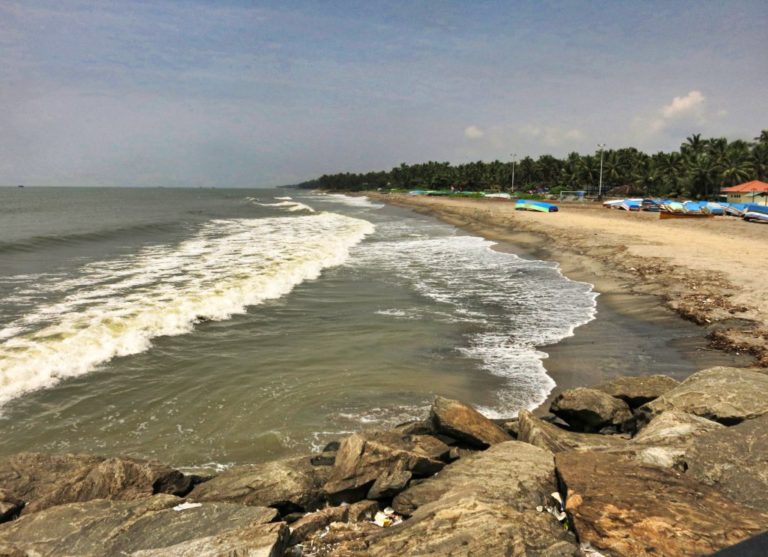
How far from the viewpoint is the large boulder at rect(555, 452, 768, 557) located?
3645 millimetres

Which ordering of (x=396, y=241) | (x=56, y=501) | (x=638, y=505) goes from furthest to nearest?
(x=396, y=241) < (x=56, y=501) < (x=638, y=505)

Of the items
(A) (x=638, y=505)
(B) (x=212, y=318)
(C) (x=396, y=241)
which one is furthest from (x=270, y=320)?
(C) (x=396, y=241)

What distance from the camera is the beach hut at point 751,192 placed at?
5441 cm

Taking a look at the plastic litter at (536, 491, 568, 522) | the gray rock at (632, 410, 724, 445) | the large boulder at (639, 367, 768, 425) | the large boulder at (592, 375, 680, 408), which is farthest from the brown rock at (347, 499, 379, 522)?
the large boulder at (592, 375, 680, 408)

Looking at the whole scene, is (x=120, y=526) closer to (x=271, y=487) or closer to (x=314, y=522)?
(x=271, y=487)

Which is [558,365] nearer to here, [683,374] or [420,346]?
[683,374]

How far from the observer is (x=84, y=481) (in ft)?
18.4

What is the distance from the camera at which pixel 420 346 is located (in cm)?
1188

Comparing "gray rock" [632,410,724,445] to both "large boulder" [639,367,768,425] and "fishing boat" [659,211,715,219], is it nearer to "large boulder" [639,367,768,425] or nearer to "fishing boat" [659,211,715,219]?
"large boulder" [639,367,768,425]

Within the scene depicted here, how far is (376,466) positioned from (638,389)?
16.6ft

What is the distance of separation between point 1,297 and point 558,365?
62.4 feet

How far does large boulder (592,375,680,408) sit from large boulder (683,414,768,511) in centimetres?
Result: 241

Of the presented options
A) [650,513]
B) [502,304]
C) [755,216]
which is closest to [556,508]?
[650,513]

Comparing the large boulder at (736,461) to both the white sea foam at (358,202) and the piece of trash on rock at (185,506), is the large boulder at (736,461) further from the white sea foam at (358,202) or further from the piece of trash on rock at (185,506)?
the white sea foam at (358,202)
